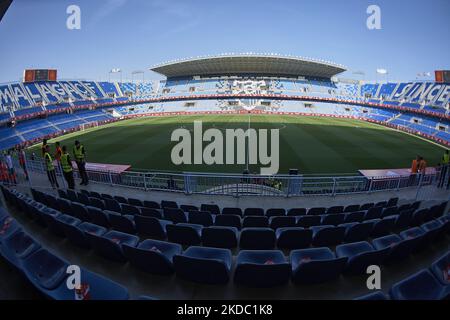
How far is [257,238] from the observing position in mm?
4676

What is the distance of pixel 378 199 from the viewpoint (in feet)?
30.5

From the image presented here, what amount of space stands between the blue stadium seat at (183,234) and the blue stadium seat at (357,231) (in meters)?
3.31

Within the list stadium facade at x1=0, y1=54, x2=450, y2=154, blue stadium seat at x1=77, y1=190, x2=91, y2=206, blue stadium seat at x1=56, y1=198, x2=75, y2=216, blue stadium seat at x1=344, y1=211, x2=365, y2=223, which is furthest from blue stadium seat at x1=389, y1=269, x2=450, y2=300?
stadium facade at x1=0, y1=54, x2=450, y2=154

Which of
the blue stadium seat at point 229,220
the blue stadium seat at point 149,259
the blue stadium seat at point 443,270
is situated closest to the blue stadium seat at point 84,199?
the blue stadium seat at point 149,259

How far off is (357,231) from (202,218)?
3670mm

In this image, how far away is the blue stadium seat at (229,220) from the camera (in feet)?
18.9

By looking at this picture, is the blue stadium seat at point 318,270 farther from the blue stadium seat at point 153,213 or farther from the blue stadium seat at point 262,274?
the blue stadium seat at point 153,213

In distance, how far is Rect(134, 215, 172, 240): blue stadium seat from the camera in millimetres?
5152

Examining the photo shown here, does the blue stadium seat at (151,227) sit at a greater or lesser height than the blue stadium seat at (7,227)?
lesser

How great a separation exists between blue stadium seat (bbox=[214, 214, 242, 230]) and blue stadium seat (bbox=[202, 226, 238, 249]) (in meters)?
0.93

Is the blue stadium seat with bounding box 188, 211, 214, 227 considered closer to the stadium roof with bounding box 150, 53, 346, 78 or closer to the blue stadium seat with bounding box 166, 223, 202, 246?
the blue stadium seat with bounding box 166, 223, 202, 246

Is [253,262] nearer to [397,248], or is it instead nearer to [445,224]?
[397,248]

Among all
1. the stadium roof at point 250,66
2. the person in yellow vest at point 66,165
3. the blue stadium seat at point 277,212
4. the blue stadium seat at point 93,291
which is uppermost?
the stadium roof at point 250,66

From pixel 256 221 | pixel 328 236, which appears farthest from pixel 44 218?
pixel 328 236
